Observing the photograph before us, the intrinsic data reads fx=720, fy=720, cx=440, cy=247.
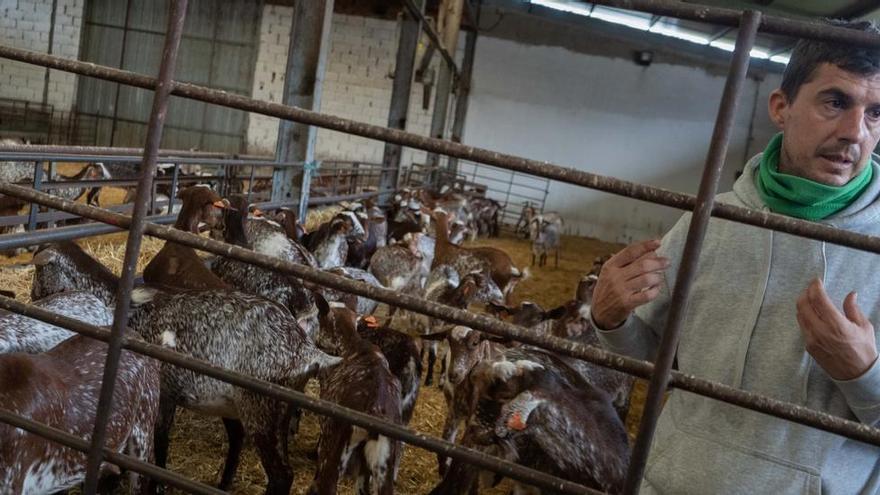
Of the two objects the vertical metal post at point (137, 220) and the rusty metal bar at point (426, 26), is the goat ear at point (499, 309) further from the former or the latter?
the rusty metal bar at point (426, 26)

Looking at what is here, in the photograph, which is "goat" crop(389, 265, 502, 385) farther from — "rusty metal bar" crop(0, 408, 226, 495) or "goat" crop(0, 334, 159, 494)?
"rusty metal bar" crop(0, 408, 226, 495)

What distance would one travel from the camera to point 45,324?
3.54 metres

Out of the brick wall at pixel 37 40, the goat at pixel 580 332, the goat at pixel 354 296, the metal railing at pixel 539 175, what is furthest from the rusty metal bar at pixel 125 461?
the brick wall at pixel 37 40

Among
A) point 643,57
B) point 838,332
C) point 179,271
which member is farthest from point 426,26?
point 838,332

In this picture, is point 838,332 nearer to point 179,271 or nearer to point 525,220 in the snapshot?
point 179,271

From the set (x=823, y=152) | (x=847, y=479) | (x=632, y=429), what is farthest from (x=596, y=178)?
(x=632, y=429)

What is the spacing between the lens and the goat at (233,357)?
3.70 meters

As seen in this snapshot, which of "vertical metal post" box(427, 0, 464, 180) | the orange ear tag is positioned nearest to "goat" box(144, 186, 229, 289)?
the orange ear tag

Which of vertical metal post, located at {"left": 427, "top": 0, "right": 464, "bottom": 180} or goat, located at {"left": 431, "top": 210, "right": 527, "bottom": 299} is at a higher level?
vertical metal post, located at {"left": 427, "top": 0, "right": 464, "bottom": 180}

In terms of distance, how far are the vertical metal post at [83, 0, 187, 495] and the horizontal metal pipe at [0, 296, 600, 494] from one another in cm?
7

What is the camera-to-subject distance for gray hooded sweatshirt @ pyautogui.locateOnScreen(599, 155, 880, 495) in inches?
69.9

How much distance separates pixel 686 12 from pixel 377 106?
19647 millimetres

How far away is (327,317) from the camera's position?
185 inches

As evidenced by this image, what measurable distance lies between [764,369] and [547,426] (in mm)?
1851
